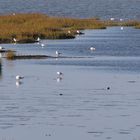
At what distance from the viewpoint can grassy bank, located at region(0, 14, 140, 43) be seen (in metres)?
51.3

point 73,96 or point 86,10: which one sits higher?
point 73,96

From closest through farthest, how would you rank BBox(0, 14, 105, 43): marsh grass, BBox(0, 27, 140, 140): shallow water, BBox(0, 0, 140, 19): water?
BBox(0, 27, 140, 140): shallow water < BBox(0, 14, 105, 43): marsh grass < BBox(0, 0, 140, 19): water

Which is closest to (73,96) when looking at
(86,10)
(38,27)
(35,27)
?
(38,27)

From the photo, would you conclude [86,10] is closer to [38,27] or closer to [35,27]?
[35,27]

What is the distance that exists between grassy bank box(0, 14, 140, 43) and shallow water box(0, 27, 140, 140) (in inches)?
164

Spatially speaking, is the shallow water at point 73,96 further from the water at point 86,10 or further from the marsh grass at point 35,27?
the water at point 86,10

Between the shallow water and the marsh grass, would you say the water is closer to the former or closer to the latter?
the marsh grass

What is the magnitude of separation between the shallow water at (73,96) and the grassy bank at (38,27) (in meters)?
4.15

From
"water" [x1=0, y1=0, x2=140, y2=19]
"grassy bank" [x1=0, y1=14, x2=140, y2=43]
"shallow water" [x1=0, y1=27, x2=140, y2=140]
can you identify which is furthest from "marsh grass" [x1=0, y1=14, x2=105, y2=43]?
"water" [x1=0, y1=0, x2=140, y2=19]

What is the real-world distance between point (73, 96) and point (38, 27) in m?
28.6

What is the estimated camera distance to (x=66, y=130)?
74.2 feet

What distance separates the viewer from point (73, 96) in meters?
28.5

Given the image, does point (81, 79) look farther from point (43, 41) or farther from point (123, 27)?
point (123, 27)

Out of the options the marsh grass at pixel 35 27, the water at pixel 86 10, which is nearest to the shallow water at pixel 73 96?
the marsh grass at pixel 35 27
